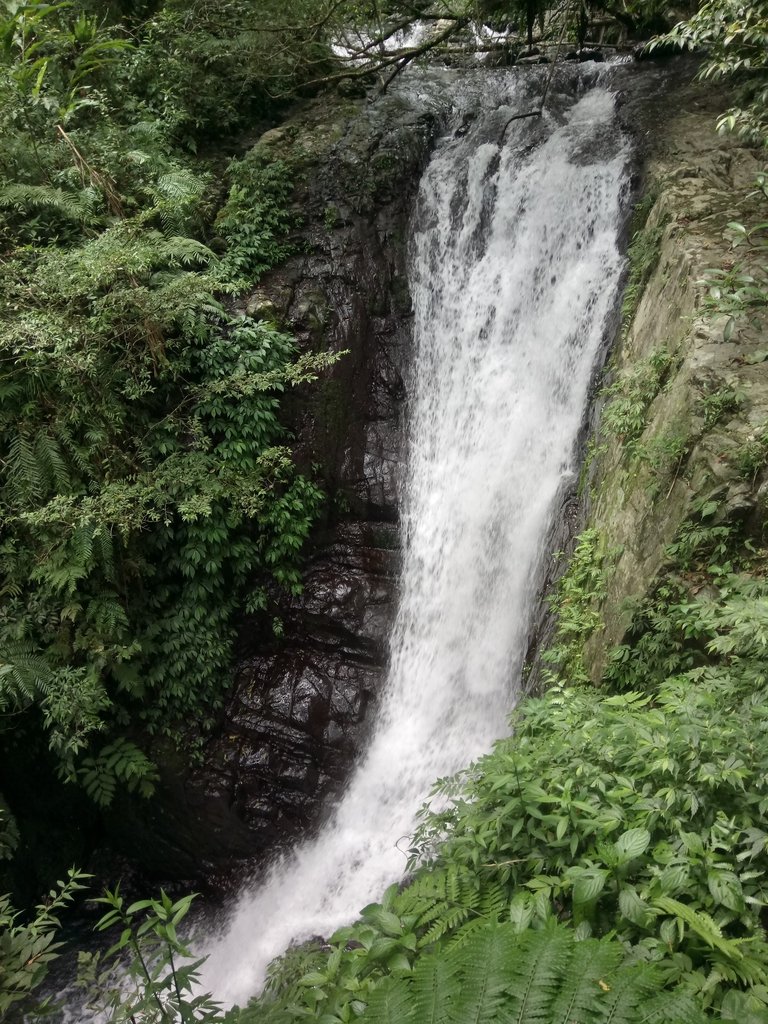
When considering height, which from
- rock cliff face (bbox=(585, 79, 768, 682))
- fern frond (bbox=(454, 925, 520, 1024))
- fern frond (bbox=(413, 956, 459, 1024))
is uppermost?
rock cliff face (bbox=(585, 79, 768, 682))

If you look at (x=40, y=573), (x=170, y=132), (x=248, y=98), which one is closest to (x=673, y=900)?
(x=40, y=573)

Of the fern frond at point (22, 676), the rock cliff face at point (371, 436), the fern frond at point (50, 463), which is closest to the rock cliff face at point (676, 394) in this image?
the rock cliff face at point (371, 436)

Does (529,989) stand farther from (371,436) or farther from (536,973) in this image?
(371,436)

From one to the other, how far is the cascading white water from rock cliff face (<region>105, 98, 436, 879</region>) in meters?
0.33

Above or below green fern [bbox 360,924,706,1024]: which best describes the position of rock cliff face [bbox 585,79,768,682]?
above

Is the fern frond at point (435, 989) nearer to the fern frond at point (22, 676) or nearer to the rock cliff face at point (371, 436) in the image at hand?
the rock cliff face at point (371, 436)

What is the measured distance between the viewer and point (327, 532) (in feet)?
27.0

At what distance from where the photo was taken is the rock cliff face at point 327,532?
718 cm

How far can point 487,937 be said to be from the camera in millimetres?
1878

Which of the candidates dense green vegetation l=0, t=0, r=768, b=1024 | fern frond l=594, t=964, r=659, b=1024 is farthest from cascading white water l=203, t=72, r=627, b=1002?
fern frond l=594, t=964, r=659, b=1024

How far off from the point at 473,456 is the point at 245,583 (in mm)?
3251

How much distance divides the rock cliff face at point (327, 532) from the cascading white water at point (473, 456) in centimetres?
33

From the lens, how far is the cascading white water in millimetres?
6680

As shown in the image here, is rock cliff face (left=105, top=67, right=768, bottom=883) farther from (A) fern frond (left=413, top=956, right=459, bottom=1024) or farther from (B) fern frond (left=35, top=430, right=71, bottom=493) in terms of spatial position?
(A) fern frond (left=413, top=956, right=459, bottom=1024)
